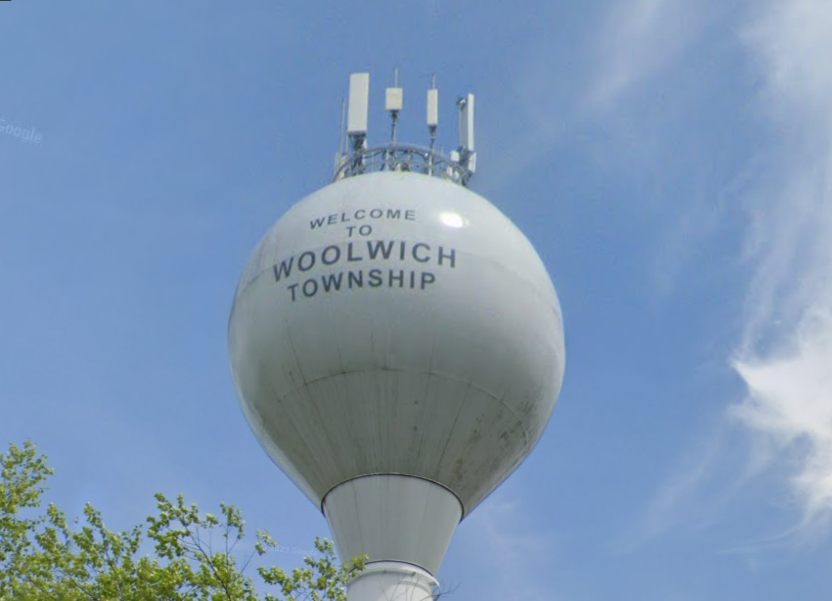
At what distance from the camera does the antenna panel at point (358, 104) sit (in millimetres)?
20250

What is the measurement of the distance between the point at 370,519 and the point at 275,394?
2.32 m

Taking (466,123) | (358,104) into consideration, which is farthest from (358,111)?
(466,123)

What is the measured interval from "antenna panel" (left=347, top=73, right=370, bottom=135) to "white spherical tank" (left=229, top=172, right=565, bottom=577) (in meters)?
3.19

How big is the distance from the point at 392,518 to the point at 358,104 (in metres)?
8.08

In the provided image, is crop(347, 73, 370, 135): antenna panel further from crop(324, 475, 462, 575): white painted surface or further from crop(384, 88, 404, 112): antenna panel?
crop(324, 475, 462, 575): white painted surface

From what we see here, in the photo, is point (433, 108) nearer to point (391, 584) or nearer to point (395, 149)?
point (395, 149)

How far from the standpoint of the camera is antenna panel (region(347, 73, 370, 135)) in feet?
66.4

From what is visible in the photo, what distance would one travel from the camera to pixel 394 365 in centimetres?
1590

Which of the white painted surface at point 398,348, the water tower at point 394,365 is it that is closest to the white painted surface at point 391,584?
the water tower at point 394,365

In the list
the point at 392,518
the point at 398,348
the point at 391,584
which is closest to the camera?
the point at 398,348

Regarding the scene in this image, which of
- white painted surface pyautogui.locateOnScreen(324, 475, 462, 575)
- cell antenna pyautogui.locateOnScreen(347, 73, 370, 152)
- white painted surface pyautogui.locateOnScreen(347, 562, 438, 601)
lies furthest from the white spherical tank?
cell antenna pyautogui.locateOnScreen(347, 73, 370, 152)

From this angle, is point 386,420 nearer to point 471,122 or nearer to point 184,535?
point 184,535

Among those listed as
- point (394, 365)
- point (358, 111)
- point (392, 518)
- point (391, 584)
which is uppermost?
point (358, 111)

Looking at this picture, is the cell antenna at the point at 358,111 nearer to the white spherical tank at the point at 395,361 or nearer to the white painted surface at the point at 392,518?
the white spherical tank at the point at 395,361
